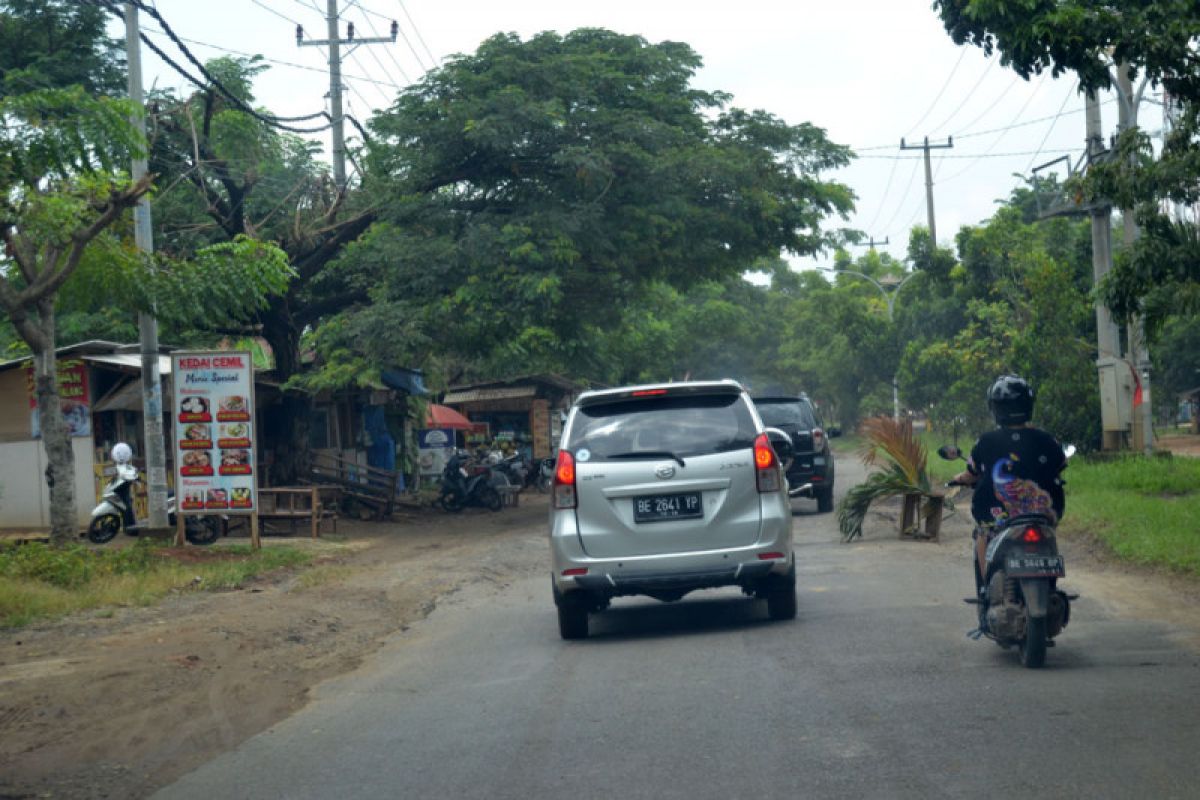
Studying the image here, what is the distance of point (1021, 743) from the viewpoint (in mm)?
6105

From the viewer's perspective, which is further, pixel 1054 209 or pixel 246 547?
pixel 1054 209

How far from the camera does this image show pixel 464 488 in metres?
28.6

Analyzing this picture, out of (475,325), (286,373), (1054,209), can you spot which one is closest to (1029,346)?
(1054,209)

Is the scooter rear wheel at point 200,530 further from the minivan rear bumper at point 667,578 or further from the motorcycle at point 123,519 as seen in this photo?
the minivan rear bumper at point 667,578

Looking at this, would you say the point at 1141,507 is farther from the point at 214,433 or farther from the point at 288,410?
the point at 288,410

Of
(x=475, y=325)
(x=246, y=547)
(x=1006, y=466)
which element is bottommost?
(x=246, y=547)

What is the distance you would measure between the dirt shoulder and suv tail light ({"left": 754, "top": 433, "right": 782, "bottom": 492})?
328 centimetres

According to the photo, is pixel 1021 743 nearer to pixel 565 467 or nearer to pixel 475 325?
pixel 565 467

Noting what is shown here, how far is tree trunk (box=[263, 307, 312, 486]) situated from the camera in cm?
2625

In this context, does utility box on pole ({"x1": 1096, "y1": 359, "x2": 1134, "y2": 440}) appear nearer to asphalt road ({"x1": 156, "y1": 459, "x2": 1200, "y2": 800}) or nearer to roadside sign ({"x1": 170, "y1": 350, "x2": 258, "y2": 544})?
asphalt road ({"x1": 156, "y1": 459, "x2": 1200, "y2": 800})

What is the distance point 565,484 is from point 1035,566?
3492 mm

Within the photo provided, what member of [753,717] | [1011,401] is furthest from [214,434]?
[753,717]

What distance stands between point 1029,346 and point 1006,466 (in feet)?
64.0

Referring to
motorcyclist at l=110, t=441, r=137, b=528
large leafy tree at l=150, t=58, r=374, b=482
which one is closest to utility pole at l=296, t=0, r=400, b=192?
large leafy tree at l=150, t=58, r=374, b=482
